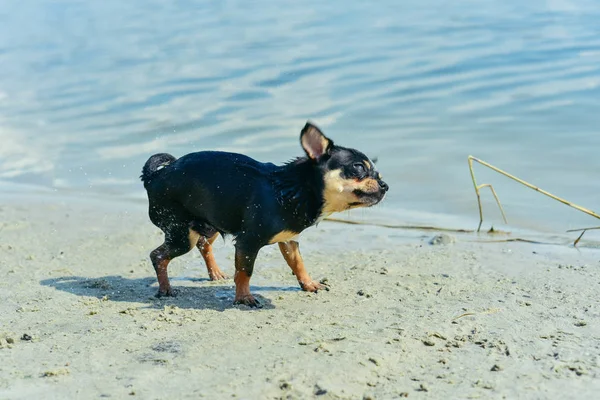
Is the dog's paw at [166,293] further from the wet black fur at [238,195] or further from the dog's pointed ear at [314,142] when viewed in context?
the dog's pointed ear at [314,142]

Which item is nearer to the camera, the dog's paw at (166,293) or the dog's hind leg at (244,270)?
the dog's hind leg at (244,270)

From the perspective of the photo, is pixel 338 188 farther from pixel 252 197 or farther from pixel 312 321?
pixel 312 321

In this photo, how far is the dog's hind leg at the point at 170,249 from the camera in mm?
6574

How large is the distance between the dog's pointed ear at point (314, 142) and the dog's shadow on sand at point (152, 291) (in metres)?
1.10

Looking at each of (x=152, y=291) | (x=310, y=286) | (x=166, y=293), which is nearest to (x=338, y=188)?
(x=310, y=286)

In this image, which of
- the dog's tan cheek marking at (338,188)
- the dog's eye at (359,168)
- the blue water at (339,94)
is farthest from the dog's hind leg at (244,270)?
the blue water at (339,94)

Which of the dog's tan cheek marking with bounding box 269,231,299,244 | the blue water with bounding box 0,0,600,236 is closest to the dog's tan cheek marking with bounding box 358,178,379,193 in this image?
the dog's tan cheek marking with bounding box 269,231,299,244

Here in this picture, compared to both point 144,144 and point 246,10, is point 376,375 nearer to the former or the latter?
point 144,144

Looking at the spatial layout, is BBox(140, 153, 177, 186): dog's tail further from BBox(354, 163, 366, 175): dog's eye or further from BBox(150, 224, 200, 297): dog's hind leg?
BBox(354, 163, 366, 175): dog's eye

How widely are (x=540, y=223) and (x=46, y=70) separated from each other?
37.4ft

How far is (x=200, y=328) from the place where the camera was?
5.71 meters

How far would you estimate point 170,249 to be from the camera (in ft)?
21.7

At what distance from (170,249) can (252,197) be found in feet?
2.76

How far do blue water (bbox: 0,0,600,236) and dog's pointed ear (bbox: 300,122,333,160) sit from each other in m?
3.07
